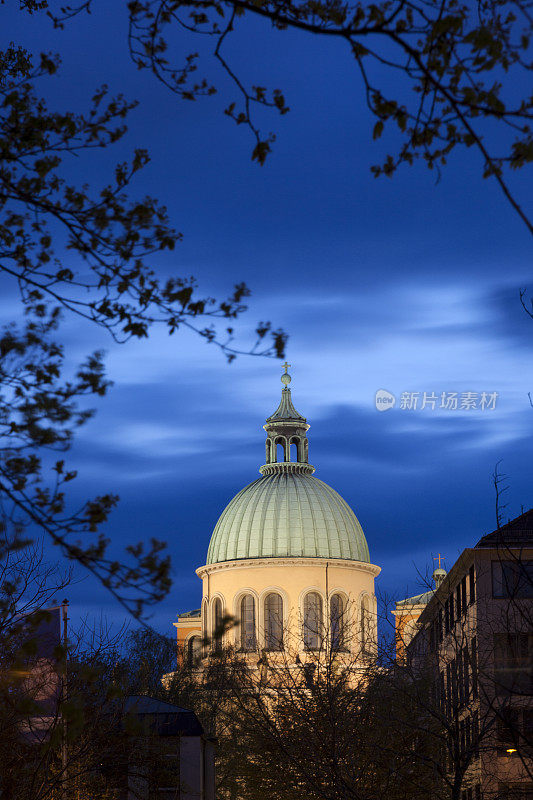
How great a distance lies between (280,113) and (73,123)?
1.89 m

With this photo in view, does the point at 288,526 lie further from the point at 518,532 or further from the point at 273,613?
the point at 518,532

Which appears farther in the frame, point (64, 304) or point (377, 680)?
point (377, 680)

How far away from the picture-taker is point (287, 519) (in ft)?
Result: 261

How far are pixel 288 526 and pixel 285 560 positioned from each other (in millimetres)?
2701

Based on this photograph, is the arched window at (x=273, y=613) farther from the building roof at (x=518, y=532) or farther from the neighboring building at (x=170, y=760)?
the neighboring building at (x=170, y=760)

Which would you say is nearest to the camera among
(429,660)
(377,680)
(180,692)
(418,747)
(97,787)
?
(97,787)

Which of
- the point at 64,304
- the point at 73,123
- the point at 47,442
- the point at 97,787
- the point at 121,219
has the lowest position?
the point at 97,787

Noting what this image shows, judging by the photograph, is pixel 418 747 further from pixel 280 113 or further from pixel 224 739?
pixel 280 113

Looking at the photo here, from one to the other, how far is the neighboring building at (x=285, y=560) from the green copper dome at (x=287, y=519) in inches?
2.5

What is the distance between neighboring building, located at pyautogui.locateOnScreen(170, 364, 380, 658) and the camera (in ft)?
252

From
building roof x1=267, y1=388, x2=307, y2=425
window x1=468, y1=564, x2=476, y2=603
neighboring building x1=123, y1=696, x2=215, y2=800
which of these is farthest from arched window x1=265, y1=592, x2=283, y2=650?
neighboring building x1=123, y1=696, x2=215, y2=800

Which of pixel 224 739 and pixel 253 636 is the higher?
pixel 253 636

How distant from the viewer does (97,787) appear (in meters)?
30.9

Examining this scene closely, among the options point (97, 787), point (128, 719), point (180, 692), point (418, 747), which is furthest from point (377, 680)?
point (128, 719)
